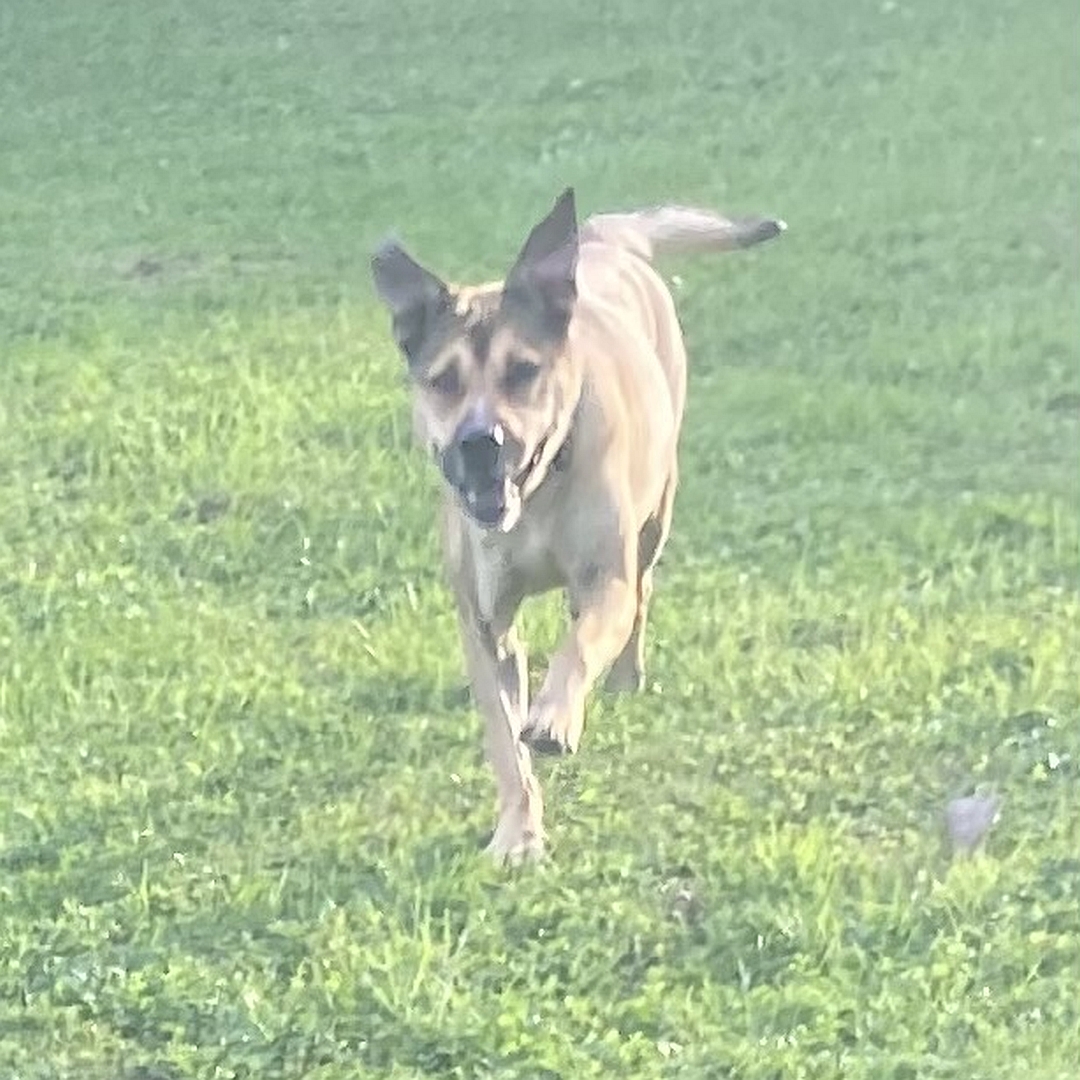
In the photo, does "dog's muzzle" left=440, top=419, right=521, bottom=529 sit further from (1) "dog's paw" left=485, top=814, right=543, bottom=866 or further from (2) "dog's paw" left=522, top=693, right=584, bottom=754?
(1) "dog's paw" left=485, top=814, right=543, bottom=866

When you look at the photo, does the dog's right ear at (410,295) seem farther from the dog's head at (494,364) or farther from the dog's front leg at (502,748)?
the dog's front leg at (502,748)

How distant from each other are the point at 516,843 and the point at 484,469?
106 cm

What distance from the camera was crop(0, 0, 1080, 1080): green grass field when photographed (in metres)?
4.69

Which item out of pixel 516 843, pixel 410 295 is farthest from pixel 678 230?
pixel 516 843

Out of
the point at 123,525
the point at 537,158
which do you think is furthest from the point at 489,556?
the point at 537,158

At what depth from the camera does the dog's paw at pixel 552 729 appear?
4.68 m

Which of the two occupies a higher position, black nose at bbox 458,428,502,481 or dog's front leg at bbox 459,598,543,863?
black nose at bbox 458,428,502,481

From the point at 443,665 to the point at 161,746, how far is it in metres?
0.84

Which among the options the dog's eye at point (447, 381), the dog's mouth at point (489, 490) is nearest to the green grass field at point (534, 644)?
the dog's mouth at point (489, 490)

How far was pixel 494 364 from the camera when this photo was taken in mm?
4660

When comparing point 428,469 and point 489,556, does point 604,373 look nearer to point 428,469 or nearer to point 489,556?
point 489,556

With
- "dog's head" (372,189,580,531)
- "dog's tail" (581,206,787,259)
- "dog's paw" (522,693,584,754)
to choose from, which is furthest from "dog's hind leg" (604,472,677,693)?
"dog's paw" (522,693,584,754)

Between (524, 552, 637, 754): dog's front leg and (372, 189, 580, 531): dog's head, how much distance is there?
325 mm

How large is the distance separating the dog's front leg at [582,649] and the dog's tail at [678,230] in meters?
1.60
